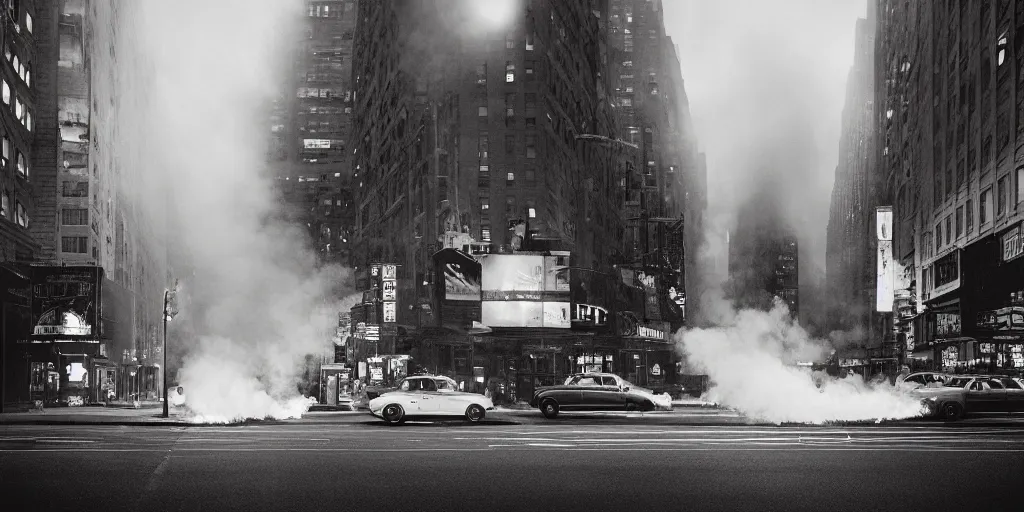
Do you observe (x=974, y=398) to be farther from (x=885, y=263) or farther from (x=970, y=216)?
(x=885, y=263)

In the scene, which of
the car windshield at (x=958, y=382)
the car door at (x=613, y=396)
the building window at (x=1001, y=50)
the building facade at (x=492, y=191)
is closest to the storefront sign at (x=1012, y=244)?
the building window at (x=1001, y=50)

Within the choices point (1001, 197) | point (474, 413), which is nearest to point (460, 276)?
point (1001, 197)

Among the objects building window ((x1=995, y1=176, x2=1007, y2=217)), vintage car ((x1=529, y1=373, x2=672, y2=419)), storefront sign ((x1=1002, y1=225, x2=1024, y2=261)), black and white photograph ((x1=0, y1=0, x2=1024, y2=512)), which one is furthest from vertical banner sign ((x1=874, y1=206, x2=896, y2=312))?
vintage car ((x1=529, y1=373, x2=672, y2=419))

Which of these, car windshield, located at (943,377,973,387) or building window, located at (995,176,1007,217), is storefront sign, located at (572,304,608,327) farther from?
car windshield, located at (943,377,973,387)

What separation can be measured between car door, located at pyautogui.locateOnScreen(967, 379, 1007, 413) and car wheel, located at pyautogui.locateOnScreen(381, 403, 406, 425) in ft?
60.0

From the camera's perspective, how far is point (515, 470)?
16.4m

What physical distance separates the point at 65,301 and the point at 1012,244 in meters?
57.6

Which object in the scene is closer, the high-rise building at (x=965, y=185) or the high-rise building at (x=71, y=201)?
the high-rise building at (x=965, y=185)

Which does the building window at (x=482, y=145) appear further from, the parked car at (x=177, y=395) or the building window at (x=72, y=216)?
the parked car at (x=177, y=395)

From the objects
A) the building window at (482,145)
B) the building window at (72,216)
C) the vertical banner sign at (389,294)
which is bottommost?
the vertical banner sign at (389,294)

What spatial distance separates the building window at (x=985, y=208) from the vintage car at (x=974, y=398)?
2778 cm

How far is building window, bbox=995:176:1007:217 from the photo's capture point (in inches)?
2083

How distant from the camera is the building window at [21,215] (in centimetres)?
6187

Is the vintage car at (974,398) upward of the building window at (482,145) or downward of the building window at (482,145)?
downward
